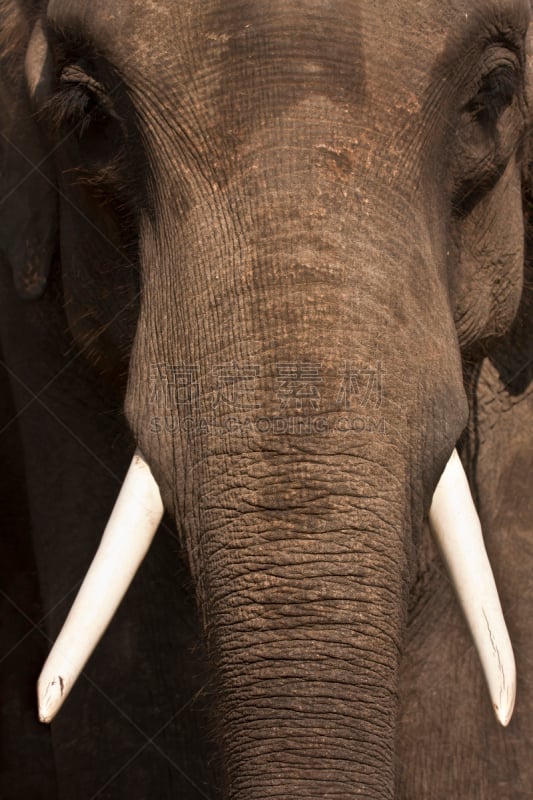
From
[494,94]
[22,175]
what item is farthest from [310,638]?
[22,175]

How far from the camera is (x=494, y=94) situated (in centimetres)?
281

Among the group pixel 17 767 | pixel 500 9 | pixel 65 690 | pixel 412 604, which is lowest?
pixel 65 690

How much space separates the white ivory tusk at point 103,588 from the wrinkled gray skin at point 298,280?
0.16 feet

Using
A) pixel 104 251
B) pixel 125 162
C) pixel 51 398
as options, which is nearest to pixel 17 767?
pixel 51 398

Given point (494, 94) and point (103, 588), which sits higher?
point (494, 94)

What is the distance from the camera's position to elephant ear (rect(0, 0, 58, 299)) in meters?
3.19

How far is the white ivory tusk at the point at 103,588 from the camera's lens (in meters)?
2.51

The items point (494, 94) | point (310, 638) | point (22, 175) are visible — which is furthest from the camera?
point (22, 175)

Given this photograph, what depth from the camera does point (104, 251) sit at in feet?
10.2

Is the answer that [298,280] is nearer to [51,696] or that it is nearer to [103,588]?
[103,588]

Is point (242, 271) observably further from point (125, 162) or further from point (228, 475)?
point (125, 162)

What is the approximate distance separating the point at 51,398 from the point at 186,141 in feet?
3.68

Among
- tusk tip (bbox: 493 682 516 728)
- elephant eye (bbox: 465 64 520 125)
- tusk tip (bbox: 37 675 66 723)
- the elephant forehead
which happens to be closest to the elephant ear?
the elephant forehead

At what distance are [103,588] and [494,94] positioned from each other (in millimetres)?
1159
